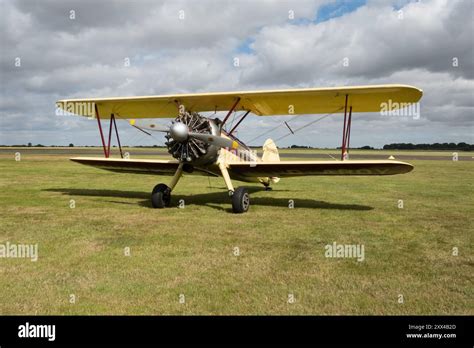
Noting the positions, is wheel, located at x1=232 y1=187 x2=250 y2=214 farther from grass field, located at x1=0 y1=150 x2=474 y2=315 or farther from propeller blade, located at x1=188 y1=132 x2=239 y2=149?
propeller blade, located at x1=188 y1=132 x2=239 y2=149

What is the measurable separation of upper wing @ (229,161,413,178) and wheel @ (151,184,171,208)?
6.87 ft

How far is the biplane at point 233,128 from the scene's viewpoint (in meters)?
10.2

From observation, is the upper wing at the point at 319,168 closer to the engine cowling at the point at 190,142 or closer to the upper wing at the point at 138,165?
the upper wing at the point at 138,165

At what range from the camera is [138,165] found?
12.9 meters

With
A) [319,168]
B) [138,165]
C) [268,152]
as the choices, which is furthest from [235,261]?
[268,152]

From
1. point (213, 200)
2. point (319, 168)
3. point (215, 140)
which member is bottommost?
point (213, 200)

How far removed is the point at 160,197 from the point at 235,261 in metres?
5.60

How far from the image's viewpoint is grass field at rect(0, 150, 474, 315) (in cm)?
423

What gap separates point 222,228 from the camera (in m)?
8.16

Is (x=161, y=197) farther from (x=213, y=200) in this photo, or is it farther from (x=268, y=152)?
(x=268, y=152)

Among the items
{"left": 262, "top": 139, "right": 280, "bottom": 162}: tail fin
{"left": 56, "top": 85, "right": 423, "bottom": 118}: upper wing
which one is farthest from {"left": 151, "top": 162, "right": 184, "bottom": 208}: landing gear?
{"left": 262, "top": 139, "right": 280, "bottom": 162}: tail fin

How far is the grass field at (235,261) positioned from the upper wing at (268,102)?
125 inches

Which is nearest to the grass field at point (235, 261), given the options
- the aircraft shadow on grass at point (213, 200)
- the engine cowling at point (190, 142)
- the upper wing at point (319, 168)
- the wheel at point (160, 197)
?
the aircraft shadow on grass at point (213, 200)
